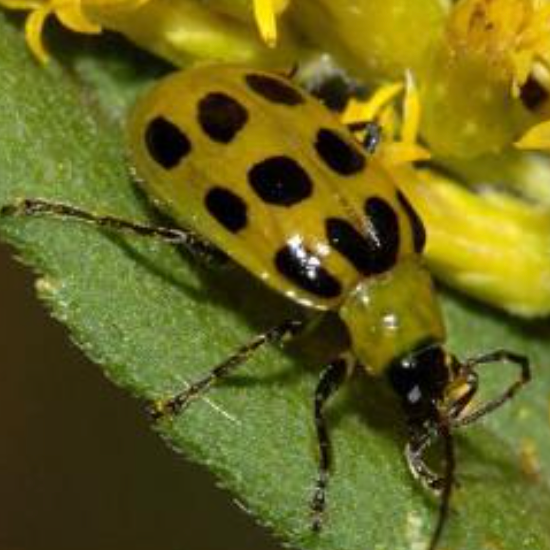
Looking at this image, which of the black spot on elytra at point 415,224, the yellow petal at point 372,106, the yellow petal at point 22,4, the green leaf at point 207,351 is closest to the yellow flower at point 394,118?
the yellow petal at point 372,106

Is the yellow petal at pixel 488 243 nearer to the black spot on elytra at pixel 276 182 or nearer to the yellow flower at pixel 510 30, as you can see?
the yellow flower at pixel 510 30

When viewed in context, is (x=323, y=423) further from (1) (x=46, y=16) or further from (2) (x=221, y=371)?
(1) (x=46, y=16)

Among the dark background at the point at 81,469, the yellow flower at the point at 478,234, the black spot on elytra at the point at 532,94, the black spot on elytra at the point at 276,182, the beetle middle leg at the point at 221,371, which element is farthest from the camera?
the dark background at the point at 81,469

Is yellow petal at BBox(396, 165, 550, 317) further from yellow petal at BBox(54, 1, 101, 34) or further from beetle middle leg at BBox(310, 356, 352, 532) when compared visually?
yellow petal at BBox(54, 1, 101, 34)

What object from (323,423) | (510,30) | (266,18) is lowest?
(323,423)

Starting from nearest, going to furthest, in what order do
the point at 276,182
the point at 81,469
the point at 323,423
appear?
the point at 276,182 → the point at 323,423 → the point at 81,469

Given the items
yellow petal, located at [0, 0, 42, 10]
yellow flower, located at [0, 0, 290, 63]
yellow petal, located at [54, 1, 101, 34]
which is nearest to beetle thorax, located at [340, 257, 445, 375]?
yellow flower, located at [0, 0, 290, 63]

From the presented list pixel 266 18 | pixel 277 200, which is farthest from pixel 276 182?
pixel 266 18

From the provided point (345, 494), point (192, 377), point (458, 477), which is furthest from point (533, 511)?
point (192, 377)
